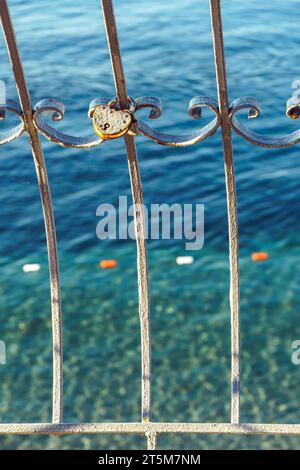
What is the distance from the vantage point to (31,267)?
7.51m

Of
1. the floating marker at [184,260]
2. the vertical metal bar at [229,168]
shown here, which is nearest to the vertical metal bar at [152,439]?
the vertical metal bar at [229,168]

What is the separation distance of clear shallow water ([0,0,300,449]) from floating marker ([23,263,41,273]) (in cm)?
8

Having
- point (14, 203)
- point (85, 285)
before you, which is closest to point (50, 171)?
point (14, 203)

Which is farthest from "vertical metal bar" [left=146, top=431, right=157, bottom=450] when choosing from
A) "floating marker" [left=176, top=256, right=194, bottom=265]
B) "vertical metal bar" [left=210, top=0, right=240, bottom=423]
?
"floating marker" [left=176, top=256, right=194, bottom=265]

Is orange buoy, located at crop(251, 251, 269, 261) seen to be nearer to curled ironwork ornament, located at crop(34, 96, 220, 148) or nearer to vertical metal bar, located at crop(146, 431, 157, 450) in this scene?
vertical metal bar, located at crop(146, 431, 157, 450)

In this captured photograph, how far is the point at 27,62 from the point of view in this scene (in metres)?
11.1

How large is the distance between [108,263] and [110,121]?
5.52 meters

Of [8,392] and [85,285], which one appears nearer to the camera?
[8,392]

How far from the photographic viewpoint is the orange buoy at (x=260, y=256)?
749 cm

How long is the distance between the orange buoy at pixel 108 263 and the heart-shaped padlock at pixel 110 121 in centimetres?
549

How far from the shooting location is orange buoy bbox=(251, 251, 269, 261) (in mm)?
7492

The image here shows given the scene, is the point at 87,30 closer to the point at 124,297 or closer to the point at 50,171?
the point at 50,171

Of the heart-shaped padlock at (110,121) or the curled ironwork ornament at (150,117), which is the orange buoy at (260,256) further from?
the heart-shaped padlock at (110,121)

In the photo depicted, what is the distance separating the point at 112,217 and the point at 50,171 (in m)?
0.98
